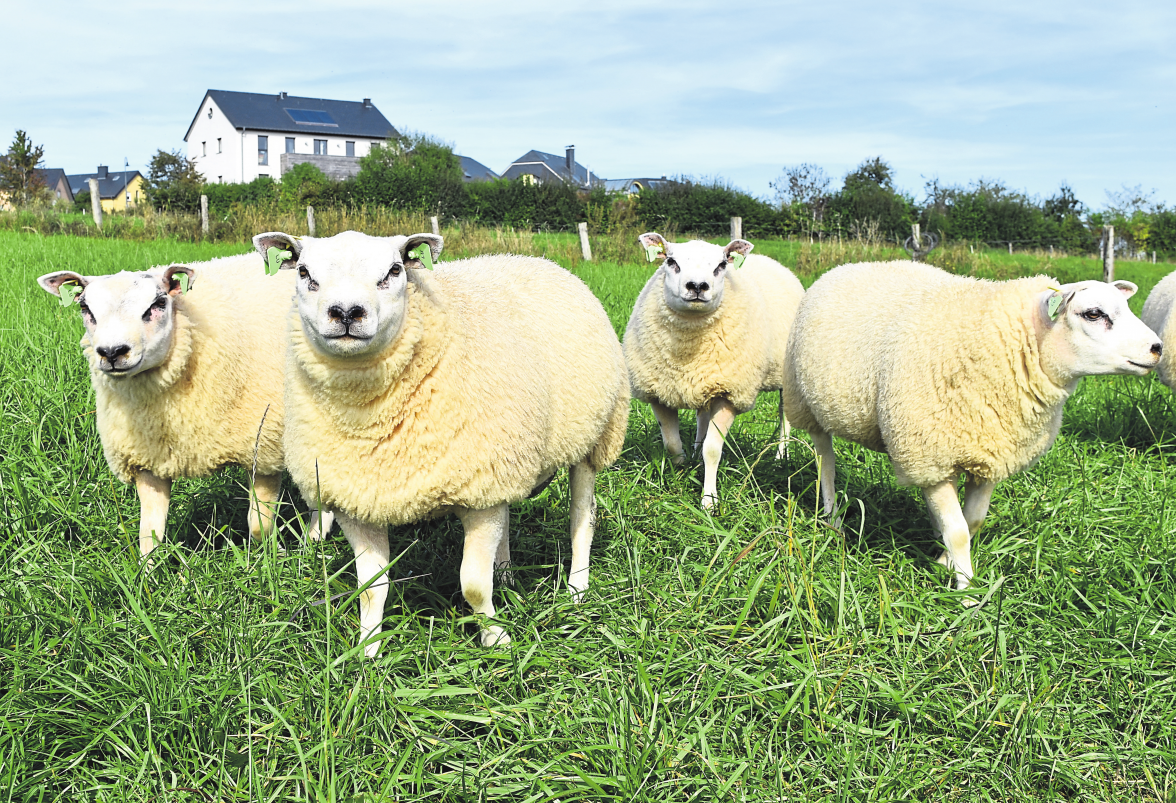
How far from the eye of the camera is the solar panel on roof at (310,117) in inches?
2283

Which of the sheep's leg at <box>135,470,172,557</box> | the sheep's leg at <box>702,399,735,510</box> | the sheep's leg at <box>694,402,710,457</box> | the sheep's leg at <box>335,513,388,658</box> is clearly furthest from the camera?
the sheep's leg at <box>694,402,710,457</box>

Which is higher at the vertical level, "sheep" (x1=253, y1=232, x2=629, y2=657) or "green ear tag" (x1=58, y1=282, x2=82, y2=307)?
"green ear tag" (x1=58, y1=282, x2=82, y2=307)

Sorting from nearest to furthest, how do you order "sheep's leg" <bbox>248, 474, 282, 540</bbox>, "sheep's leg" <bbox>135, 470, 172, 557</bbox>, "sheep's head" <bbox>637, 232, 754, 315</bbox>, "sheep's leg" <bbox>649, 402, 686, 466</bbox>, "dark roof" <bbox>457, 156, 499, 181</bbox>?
1. "sheep's leg" <bbox>135, 470, 172, 557</bbox>
2. "sheep's leg" <bbox>248, 474, 282, 540</bbox>
3. "sheep's head" <bbox>637, 232, 754, 315</bbox>
4. "sheep's leg" <bbox>649, 402, 686, 466</bbox>
5. "dark roof" <bbox>457, 156, 499, 181</bbox>

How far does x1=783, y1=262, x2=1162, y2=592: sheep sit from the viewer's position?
3627 mm

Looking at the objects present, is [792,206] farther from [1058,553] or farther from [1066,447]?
[1058,553]

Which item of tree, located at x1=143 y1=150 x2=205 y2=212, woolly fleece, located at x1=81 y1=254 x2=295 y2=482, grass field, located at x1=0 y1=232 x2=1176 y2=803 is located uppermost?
tree, located at x1=143 y1=150 x2=205 y2=212

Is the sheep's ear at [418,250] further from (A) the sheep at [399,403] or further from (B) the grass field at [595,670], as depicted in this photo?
(B) the grass field at [595,670]

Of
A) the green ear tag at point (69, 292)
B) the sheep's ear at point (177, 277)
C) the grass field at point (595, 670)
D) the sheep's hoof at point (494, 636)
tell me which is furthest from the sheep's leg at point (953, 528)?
the green ear tag at point (69, 292)

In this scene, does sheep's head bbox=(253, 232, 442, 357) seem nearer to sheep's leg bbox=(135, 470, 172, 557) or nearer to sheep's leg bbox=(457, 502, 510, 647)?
sheep's leg bbox=(457, 502, 510, 647)

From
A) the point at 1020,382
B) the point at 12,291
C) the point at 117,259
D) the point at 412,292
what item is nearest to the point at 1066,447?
the point at 1020,382

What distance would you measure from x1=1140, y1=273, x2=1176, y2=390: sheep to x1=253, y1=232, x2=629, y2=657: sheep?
545cm

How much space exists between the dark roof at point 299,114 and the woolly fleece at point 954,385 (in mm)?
58249

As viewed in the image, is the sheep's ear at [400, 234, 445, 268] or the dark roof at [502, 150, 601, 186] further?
the dark roof at [502, 150, 601, 186]

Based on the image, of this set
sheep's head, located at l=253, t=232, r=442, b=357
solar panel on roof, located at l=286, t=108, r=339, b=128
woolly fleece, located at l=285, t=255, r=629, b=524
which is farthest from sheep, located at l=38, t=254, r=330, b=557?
solar panel on roof, located at l=286, t=108, r=339, b=128
